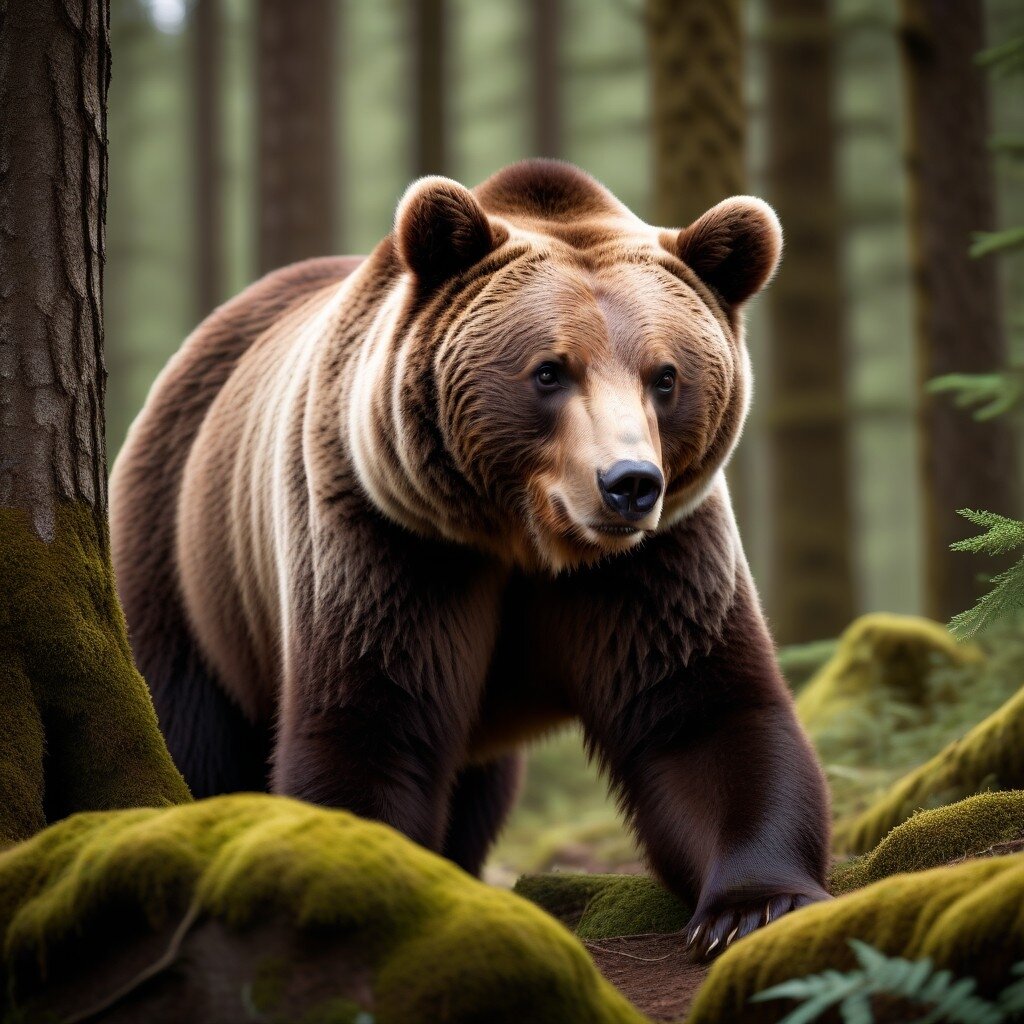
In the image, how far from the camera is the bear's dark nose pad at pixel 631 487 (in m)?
3.73

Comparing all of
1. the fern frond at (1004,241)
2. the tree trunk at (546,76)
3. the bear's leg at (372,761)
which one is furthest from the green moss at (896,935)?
the tree trunk at (546,76)

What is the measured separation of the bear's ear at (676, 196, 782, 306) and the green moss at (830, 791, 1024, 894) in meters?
Answer: 1.87

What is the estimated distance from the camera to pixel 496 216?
4.81 metres

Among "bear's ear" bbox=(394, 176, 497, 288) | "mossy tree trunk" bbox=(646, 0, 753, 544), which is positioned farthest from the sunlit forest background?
"bear's ear" bbox=(394, 176, 497, 288)

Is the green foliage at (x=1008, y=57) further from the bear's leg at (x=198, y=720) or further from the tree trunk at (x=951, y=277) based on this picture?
the bear's leg at (x=198, y=720)

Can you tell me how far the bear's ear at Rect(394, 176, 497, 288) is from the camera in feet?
14.3

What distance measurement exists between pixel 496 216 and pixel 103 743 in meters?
2.29

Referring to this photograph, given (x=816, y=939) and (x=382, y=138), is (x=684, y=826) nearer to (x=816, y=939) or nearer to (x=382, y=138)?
(x=816, y=939)

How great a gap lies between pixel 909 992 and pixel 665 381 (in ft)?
7.37

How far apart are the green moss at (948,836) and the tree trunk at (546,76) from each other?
13966mm

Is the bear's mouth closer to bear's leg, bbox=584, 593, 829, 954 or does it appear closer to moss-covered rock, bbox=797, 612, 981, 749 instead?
bear's leg, bbox=584, 593, 829, 954

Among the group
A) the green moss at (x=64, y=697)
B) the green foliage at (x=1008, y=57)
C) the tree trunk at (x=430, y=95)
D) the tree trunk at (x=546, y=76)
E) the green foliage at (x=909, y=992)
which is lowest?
the green foliage at (x=909, y=992)

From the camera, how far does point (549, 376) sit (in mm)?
4125

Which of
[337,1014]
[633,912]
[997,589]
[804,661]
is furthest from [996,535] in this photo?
[804,661]
